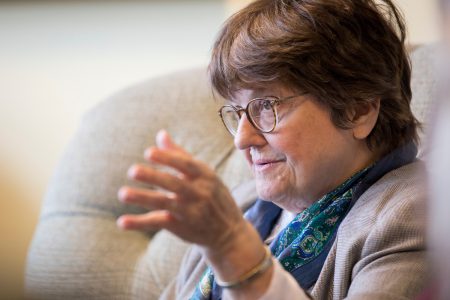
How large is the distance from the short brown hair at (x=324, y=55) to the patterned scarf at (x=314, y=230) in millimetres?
119

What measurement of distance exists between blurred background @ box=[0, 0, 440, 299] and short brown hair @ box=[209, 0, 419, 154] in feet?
3.89

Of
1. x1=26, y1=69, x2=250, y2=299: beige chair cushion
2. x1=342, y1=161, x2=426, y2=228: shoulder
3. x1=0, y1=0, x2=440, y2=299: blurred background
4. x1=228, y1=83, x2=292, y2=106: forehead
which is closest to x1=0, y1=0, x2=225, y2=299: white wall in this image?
x1=0, y1=0, x2=440, y2=299: blurred background

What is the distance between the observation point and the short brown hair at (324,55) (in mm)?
1198

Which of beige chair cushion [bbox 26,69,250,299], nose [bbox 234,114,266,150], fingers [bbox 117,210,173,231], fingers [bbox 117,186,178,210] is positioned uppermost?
fingers [bbox 117,186,178,210]

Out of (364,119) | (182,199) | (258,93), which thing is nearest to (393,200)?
(364,119)

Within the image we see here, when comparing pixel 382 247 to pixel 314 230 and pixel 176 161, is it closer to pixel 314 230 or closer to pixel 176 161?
pixel 314 230

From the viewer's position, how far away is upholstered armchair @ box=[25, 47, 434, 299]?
1.74 m

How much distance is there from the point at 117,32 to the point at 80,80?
9.0 inches

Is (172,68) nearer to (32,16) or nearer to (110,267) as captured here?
(32,16)

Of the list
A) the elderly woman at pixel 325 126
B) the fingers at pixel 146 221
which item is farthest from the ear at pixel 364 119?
the fingers at pixel 146 221

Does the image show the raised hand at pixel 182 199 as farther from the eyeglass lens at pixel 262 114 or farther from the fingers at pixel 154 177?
the eyeglass lens at pixel 262 114

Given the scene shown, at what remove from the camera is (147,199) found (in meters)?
0.78

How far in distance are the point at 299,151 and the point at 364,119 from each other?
0.46 ft

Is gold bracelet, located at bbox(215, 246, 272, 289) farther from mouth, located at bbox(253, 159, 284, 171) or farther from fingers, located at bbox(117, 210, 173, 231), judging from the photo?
mouth, located at bbox(253, 159, 284, 171)
